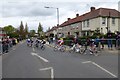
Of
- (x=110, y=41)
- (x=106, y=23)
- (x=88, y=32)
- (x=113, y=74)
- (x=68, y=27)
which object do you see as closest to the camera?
(x=113, y=74)

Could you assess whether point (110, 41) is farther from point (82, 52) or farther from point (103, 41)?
point (82, 52)

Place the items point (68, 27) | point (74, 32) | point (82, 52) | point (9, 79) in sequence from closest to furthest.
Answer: point (9, 79) → point (82, 52) → point (74, 32) → point (68, 27)

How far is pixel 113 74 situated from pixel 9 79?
182 inches

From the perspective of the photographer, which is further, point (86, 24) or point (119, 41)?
point (86, 24)

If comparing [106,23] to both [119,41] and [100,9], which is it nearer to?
[100,9]

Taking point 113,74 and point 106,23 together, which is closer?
point 113,74

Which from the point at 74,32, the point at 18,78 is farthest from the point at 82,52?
the point at 74,32

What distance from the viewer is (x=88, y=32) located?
200 feet

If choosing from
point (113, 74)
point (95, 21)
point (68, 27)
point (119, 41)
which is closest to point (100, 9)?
point (95, 21)

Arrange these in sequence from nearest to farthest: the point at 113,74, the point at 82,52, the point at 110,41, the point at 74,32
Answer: the point at 113,74 → the point at 82,52 → the point at 110,41 → the point at 74,32

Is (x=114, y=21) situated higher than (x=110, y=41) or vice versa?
(x=114, y=21)

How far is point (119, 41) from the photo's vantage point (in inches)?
1021

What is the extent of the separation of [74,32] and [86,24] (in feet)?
41.8

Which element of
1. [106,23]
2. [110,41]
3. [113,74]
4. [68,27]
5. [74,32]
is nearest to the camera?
[113,74]
